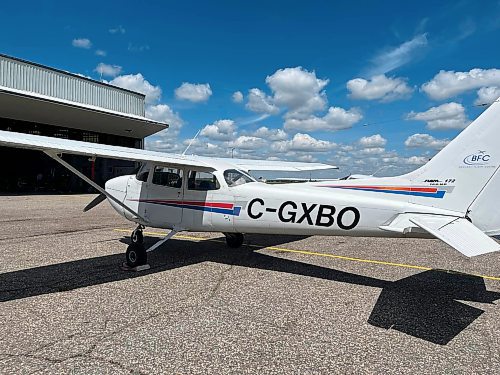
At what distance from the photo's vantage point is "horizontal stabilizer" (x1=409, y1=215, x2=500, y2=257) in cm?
441

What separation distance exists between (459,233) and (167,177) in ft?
19.0

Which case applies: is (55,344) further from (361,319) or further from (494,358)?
(494,358)

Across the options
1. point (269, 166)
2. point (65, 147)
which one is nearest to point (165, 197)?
point (65, 147)

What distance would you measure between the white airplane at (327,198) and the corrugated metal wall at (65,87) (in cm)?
2199

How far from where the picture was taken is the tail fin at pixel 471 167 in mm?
5539

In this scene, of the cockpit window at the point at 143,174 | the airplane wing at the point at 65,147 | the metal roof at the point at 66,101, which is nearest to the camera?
the airplane wing at the point at 65,147

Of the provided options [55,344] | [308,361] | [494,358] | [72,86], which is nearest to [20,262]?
[55,344]

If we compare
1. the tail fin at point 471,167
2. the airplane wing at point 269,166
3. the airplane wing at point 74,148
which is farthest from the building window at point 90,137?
the tail fin at point 471,167

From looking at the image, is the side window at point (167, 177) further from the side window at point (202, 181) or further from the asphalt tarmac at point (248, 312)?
the asphalt tarmac at point (248, 312)

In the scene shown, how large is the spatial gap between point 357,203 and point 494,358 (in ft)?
9.35

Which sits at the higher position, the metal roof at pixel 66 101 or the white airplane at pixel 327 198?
the metal roof at pixel 66 101

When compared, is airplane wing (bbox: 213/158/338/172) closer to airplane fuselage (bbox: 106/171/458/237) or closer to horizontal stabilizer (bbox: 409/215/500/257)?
airplane fuselage (bbox: 106/171/458/237)

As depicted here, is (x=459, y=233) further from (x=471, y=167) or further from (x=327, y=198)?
(x=327, y=198)

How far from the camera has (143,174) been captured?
332 inches
